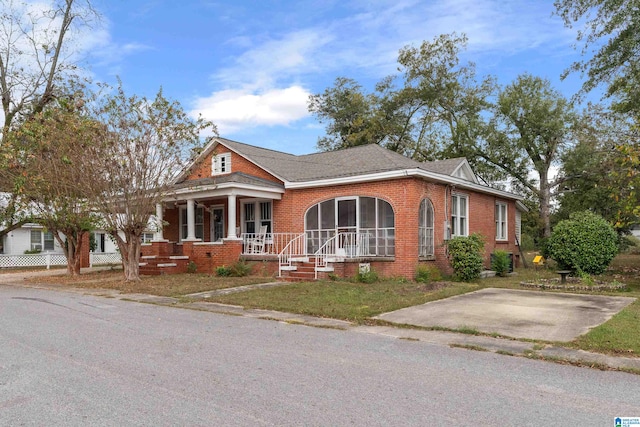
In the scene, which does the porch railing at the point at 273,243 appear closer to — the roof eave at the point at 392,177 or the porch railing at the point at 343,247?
the porch railing at the point at 343,247

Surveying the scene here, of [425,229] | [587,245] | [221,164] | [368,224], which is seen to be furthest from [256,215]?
[587,245]

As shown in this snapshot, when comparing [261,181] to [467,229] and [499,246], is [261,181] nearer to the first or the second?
[467,229]

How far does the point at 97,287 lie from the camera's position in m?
15.1

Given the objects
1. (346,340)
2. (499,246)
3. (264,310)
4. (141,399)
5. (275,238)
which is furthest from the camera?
(499,246)

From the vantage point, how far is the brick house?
1584 centimetres

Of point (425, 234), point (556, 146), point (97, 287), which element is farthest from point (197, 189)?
point (556, 146)

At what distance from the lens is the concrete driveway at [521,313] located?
797 centimetres

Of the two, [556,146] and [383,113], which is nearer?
[556,146]

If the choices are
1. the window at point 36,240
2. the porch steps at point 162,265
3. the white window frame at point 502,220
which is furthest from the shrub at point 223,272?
the window at point 36,240

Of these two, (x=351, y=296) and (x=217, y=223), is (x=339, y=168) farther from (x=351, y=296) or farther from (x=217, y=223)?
(x=351, y=296)

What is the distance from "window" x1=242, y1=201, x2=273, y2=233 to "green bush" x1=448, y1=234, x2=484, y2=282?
7187mm

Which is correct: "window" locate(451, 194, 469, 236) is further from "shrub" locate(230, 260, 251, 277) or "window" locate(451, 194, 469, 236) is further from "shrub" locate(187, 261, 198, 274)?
"shrub" locate(187, 261, 198, 274)

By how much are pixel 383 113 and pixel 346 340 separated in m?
28.9

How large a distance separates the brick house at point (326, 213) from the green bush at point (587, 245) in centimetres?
373
